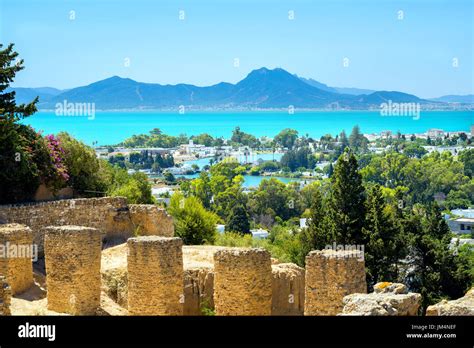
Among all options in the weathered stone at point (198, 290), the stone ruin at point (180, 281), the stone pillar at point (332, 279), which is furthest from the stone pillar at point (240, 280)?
the weathered stone at point (198, 290)

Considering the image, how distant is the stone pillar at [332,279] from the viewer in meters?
15.9

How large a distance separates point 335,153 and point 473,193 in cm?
6803

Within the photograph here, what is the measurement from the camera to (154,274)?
57.2 feet

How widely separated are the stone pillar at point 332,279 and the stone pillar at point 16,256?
270 inches

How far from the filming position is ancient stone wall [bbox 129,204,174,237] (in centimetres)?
2475

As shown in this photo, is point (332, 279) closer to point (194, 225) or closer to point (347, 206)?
point (194, 225)

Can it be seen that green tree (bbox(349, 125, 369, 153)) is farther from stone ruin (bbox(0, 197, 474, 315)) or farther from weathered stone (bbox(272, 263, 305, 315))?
stone ruin (bbox(0, 197, 474, 315))

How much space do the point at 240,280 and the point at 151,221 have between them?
8.26 metres

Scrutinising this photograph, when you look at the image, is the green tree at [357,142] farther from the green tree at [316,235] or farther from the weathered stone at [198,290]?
the weathered stone at [198,290]

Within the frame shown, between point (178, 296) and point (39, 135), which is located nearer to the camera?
point (178, 296)

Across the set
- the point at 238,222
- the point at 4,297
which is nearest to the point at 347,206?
the point at 4,297
